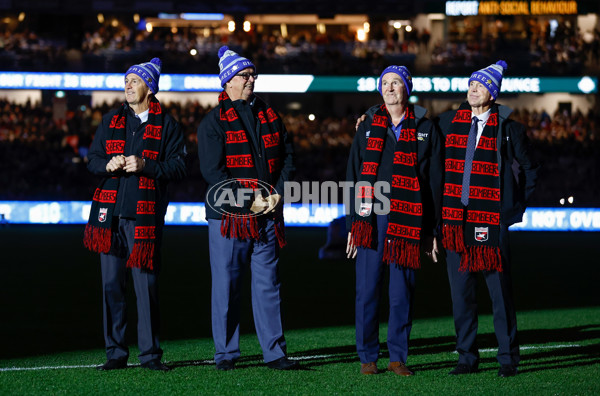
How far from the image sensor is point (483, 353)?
7.76 meters

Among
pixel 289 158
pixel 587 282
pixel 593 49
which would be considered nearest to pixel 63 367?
pixel 289 158

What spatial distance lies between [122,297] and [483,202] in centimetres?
258

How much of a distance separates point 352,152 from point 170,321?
151 inches

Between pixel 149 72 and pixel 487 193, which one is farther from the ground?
pixel 149 72

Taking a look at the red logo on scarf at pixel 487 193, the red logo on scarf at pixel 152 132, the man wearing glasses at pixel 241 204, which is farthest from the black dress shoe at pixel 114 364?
the red logo on scarf at pixel 487 193

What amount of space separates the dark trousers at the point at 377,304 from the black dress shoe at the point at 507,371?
0.66 meters

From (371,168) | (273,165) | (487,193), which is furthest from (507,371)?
(273,165)

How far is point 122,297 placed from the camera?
681 cm

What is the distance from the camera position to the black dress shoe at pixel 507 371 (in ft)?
22.0

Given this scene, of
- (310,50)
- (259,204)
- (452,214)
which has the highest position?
(310,50)

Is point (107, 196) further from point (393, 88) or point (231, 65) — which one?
point (393, 88)

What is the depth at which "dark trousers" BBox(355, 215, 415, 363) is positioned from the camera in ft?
22.0

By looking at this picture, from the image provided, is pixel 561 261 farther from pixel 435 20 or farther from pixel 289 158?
pixel 435 20

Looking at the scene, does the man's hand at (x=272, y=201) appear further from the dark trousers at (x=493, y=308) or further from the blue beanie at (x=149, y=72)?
the dark trousers at (x=493, y=308)
